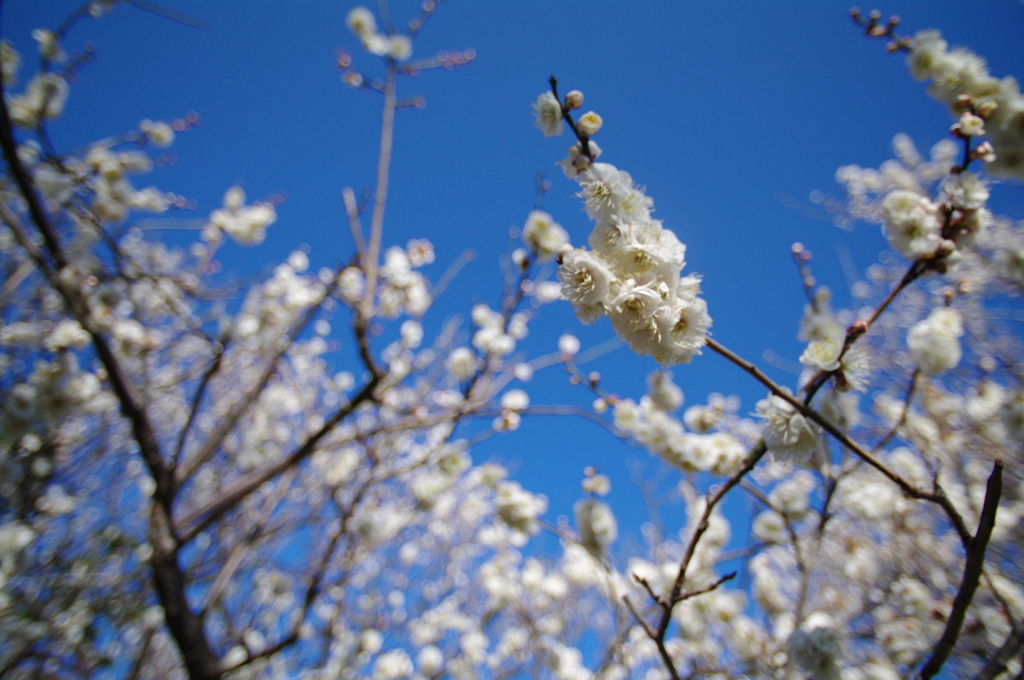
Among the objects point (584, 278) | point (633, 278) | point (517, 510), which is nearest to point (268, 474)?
point (517, 510)

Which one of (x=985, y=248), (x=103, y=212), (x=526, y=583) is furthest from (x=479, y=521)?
(x=985, y=248)

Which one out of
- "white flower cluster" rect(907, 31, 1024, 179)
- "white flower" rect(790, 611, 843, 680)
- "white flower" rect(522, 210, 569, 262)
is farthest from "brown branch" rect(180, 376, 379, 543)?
"white flower cluster" rect(907, 31, 1024, 179)

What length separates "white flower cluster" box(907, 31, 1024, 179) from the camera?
1.68 m

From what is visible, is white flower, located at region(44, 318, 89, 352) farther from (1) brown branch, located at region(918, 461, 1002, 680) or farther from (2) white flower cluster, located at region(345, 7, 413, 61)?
(1) brown branch, located at region(918, 461, 1002, 680)

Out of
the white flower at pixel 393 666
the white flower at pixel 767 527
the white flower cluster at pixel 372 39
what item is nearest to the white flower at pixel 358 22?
the white flower cluster at pixel 372 39

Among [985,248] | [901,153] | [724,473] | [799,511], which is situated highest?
[901,153]

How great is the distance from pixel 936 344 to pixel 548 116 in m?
2.09

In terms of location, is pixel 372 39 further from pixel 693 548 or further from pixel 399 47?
pixel 693 548

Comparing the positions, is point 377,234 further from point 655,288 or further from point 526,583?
point 526,583

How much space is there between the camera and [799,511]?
7.85 feet

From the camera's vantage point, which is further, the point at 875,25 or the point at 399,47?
the point at 399,47

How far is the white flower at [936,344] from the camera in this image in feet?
6.22

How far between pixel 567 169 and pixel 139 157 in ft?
13.1

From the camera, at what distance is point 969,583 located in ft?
3.21
